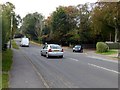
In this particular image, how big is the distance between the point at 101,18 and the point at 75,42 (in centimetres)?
2113

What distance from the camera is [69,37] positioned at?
283ft

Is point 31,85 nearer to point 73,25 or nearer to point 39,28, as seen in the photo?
point 73,25

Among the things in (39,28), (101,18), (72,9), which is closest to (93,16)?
(101,18)

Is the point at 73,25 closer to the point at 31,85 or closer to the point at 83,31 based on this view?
the point at 83,31

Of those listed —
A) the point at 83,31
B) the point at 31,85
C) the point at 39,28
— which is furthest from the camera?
the point at 39,28

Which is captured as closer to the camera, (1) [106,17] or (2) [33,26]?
(1) [106,17]

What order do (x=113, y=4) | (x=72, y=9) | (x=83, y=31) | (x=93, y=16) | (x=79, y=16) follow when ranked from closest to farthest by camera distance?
(x=113, y=4)
(x=93, y=16)
(x=83, y=31)
(x=79, y=16)
(x=72, y=9)

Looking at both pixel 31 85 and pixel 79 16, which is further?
pixel 79 16

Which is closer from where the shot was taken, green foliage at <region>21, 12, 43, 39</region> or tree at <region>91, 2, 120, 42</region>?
tree at <region>91, 2, 120, 42</region>

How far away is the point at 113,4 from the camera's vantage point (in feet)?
184

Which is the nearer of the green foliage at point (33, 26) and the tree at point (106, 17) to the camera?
the tree at point (106, 17)

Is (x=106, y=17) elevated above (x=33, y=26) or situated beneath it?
situated beneath

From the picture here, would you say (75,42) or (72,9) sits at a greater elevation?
(72,9)

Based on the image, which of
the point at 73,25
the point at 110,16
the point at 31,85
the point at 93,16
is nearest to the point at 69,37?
the point at 73,25
